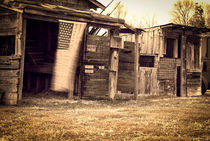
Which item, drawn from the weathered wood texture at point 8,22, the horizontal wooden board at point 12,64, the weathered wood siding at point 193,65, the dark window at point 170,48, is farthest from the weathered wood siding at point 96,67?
the weathered wood siding at point 193,65

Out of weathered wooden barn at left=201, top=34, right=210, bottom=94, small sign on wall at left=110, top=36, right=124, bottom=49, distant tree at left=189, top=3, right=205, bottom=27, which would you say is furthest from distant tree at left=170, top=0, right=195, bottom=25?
small sign on wall at left=110, top=36, right=124, bottom=49

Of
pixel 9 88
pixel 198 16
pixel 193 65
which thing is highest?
pixel 198 16

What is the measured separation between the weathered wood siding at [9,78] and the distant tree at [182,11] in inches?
1214

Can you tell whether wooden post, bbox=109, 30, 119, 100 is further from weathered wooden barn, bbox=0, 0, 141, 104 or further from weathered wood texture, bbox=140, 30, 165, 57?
weathered wood texture, bbox=140, 30, 165, 57

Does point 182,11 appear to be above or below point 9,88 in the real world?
above

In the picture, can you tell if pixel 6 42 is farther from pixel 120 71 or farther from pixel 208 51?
pixel 208 51

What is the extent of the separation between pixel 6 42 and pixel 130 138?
8281mm

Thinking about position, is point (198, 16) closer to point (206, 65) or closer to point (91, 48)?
point (206, 65)

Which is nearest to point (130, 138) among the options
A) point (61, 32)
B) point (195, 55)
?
point (61, 32)

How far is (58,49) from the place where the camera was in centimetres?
1066

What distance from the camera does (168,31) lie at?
15586mm

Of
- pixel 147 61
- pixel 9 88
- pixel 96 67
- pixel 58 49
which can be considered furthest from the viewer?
pixel 147 61

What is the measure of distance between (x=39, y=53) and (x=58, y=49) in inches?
106

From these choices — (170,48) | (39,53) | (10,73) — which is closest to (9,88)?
(10,73)
